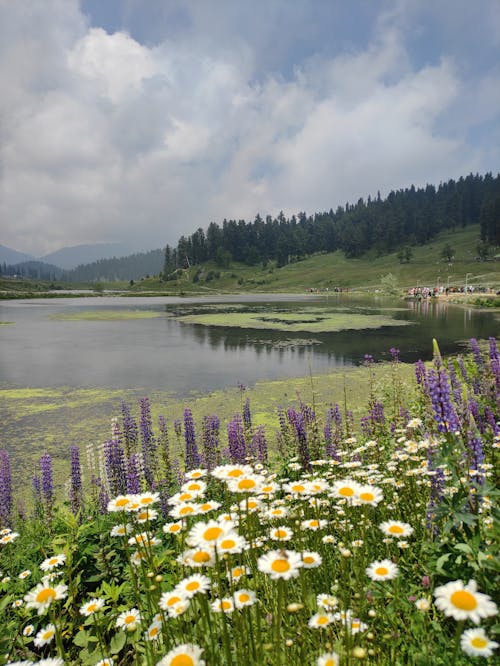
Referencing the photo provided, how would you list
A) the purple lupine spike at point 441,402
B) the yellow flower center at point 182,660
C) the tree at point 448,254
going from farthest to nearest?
the tree at point 448,254 < the purple lupine spike at point 441,402 < the yellow flower center at point 182,660

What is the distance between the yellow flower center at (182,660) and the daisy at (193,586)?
0.81ft

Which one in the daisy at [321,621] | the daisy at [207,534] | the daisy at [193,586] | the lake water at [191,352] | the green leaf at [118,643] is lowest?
the lake water at [191,352]

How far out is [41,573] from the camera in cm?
454

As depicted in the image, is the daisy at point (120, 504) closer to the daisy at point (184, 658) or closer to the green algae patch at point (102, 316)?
the daisy at point (184, 658)

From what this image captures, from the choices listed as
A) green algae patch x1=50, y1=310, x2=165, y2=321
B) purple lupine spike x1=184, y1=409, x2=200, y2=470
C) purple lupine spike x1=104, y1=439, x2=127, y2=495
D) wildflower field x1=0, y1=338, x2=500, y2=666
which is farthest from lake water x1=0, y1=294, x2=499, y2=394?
wildflower field x1=0, y1=338, x2=500, y2=666

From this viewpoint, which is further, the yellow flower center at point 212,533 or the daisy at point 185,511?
the daisy at point 185,511

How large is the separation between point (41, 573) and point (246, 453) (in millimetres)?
4200

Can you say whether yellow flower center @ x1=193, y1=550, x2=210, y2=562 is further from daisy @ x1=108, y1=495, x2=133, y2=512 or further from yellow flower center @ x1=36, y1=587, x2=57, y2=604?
yellow flower center @ x1=36, y1=587, x2=57, y2=604

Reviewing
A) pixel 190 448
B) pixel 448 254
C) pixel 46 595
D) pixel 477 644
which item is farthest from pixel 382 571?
pixel 448 254

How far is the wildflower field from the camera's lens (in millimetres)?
2168

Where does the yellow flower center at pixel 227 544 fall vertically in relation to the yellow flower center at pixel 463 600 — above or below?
below

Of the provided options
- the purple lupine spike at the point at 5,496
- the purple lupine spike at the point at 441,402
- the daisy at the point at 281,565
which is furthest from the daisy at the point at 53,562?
the purple lupine spike at the point at 5,496

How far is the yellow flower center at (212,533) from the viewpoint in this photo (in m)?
2.08

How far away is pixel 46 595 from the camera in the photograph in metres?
2.27
